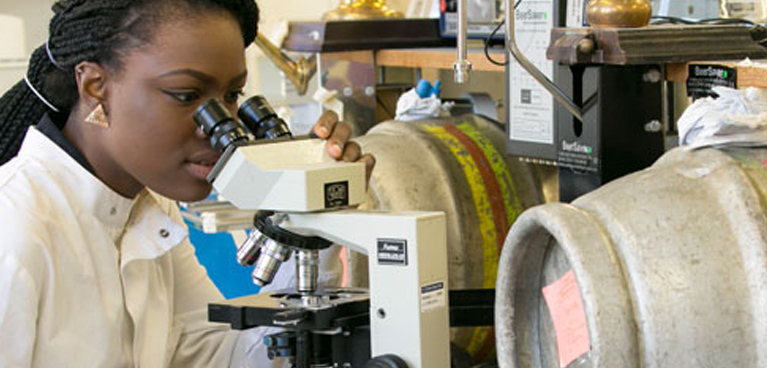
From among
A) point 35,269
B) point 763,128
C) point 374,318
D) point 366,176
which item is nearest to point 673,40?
point 763,128

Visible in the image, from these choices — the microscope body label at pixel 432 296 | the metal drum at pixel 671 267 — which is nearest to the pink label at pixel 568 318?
the metal drum at pixel 671 267

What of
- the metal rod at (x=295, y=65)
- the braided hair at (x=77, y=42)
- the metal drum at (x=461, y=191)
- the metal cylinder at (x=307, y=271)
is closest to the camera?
the metal cylinder at (x=307, y=271)

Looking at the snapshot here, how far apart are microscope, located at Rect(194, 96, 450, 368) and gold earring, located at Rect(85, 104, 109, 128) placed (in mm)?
200

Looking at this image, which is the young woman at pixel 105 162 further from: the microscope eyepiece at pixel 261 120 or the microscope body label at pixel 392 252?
the microscope body label at pixel 392 252

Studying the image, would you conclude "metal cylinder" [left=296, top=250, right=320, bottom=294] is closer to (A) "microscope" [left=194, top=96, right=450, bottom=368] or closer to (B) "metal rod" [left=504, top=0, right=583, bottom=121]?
(A) "microscope" [left=194, top=96, right=450, bottom=368]

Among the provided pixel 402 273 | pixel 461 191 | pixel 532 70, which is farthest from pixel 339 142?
pixel 461 191

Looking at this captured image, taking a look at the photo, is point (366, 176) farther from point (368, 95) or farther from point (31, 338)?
point (368, 95)

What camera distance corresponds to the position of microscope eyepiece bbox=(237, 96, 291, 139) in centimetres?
131

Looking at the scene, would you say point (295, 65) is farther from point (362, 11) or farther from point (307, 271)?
point (307, 271)

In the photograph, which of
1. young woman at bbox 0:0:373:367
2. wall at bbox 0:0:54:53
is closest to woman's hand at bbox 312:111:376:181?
young woman at bbox 0:0:373:367

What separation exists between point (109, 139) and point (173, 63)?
158mm

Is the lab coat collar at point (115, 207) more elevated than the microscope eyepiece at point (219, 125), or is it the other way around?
the microscope eyepiece at point (219, 125)

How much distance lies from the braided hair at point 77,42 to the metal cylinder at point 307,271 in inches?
14.0

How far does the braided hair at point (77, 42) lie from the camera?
1.39 m
